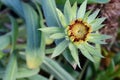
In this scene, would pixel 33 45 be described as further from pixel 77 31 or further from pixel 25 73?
pixel 77 31

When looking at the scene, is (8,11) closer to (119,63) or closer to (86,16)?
(119,63)

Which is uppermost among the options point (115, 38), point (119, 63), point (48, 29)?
point (48, 29)

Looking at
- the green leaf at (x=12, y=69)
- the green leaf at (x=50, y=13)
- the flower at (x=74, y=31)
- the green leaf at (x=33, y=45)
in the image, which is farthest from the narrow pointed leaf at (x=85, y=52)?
the green leaf at (x=12, y=69)

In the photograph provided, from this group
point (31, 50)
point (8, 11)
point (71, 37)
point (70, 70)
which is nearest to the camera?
point (71, 37)

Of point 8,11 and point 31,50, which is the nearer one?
point 31,50

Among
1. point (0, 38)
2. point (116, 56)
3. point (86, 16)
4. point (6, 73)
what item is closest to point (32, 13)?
point (0, 38)

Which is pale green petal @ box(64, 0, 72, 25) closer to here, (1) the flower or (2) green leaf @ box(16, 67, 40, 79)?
(1) the flower

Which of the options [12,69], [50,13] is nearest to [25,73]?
[12,69]
